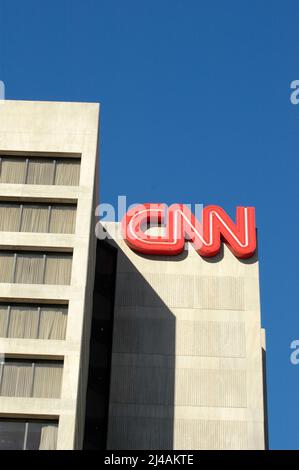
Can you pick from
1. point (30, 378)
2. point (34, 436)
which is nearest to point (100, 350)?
point (30, 378)

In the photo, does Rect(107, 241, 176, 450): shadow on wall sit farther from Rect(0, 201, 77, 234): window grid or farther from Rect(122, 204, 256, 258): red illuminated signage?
Rect(0, 201, 77, 234): window grid

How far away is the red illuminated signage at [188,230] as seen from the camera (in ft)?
225

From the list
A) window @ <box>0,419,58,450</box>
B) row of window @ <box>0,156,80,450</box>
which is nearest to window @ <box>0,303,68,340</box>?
row of window @ <box>0,156,80,450</box>

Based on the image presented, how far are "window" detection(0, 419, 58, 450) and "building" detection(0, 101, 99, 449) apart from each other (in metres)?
0.05

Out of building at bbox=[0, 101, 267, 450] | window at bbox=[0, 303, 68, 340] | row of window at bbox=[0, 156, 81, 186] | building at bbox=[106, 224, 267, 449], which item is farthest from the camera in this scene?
building at bbox=[106, 224, 267, 449]

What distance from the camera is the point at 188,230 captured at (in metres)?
69.8

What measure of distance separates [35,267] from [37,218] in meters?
3.51

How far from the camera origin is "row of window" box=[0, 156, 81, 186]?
55.8 m

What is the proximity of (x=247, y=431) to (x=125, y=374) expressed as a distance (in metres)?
9.78

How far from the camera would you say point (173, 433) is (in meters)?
62.1

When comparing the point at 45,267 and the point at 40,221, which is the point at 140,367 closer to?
the point at 45,267

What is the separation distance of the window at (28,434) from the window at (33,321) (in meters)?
5.08
